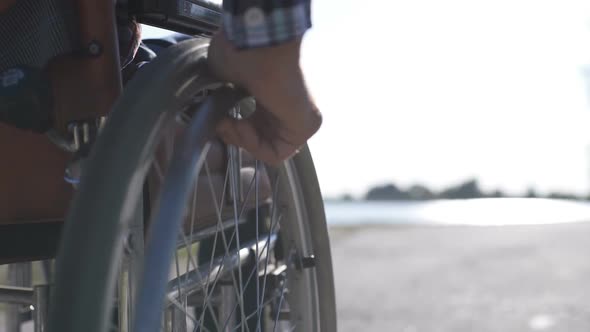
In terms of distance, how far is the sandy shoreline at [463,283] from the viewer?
4230mm

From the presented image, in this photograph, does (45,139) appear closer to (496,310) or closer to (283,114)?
(283,114)

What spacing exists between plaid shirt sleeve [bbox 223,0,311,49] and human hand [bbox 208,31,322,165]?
1cm

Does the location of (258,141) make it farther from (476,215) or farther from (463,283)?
(476,215)

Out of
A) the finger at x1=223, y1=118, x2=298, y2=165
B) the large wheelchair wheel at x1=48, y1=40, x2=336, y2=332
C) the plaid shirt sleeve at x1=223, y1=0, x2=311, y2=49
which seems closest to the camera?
the large wheelchair wheel at x1=48, y1=40, x2=336, y2=332

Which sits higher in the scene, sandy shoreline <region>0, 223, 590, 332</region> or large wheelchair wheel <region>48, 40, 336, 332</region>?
large wheelchair wheel <region>48, 40, 336, 332</region>

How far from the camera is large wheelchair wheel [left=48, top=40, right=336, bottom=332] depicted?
918 mm

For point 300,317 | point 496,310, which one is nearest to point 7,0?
point 300,317

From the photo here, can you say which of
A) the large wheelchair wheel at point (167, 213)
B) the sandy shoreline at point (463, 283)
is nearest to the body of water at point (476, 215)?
the sandy shoreline at point (463, 283)

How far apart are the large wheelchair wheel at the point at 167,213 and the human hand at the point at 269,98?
0.11 ft

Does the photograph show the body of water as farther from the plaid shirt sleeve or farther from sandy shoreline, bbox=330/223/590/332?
the plaid shirt sleeve

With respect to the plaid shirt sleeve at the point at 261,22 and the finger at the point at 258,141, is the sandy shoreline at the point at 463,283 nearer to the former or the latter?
the finger at the point at 258,141

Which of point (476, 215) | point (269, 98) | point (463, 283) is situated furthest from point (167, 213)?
point (476, 215)

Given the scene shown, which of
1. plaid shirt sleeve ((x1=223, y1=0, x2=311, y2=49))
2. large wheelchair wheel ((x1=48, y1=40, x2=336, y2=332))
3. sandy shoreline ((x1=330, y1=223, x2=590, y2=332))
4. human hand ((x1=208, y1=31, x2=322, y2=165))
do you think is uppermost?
plaid shirt sleeve ((x1=223, y1=0, x2=311, y2=49))

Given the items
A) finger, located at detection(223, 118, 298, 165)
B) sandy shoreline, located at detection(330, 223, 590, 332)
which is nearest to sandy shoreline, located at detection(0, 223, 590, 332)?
sandy shoreline, located at detection(330, 223, 590, 332)
